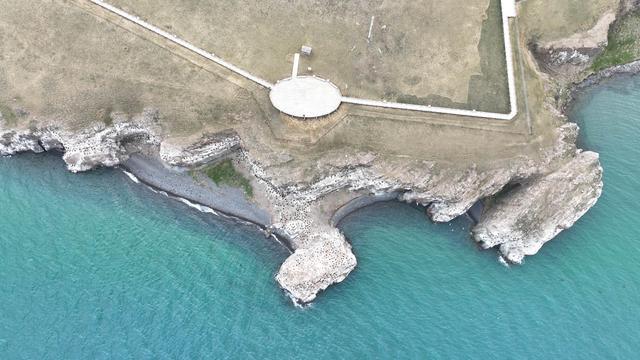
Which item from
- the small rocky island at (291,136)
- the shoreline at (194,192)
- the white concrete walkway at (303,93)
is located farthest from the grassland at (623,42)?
the shoreline at (194,192)

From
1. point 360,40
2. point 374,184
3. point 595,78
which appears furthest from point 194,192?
point 595,78

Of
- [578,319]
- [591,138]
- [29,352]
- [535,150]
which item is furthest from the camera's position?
[591,138]

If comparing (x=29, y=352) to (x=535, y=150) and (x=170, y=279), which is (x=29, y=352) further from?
(x=535, y=150)

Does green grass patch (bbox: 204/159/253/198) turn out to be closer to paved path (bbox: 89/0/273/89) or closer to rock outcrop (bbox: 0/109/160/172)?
rock outcrop (bbox: 0/109/160/172)

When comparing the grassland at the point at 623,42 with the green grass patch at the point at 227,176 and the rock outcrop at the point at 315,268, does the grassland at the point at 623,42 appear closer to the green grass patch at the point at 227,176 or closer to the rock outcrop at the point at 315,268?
the rock outcrop at the point at 315,268

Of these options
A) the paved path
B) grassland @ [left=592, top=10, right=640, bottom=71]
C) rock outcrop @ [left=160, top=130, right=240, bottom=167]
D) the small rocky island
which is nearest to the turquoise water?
the small rocky island

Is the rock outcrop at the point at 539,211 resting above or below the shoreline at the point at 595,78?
below

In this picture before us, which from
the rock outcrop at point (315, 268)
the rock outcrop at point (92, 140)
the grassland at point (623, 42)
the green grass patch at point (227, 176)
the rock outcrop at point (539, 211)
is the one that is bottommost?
the rock outcrop at point (539, 211)

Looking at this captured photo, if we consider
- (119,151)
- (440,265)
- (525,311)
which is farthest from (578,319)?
(119,151)
